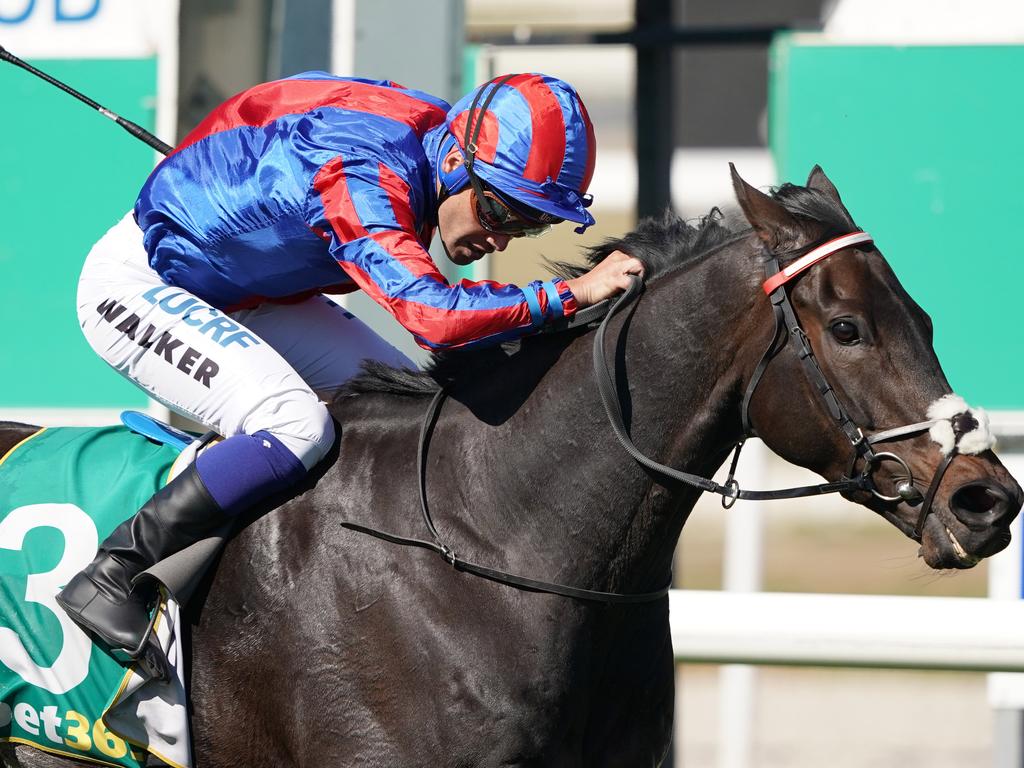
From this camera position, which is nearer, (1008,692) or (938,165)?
(1008,692)

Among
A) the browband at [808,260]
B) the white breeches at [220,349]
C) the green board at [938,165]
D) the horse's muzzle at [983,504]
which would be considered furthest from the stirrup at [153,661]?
the green board at [938,165]

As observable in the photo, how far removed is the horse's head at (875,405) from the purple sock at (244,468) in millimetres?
972

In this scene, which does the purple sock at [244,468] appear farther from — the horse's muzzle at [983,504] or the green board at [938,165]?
the green board at [938,165]

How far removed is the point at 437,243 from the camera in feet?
16.3

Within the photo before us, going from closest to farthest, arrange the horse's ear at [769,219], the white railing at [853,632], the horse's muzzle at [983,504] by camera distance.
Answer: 1. the horse's muzzle at [983,504]
2. the horse's ear at [769,219]
3. the white railing at [853,632]

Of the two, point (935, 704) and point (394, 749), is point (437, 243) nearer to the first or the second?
point (394, 749)

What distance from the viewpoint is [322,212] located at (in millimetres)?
2693

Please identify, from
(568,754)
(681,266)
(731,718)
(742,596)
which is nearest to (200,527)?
(568,754)

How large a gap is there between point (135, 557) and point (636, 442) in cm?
107

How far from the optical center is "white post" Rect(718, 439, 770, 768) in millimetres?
4930

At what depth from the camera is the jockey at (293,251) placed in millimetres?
2615

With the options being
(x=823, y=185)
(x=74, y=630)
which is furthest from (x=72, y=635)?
(x=823, y=185)

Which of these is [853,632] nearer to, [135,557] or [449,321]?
[449,321]

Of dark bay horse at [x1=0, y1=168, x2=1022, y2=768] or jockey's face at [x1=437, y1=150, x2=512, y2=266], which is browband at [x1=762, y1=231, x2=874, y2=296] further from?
jockey's face at [x1=437, y1=150, x2=512, y2=266]
